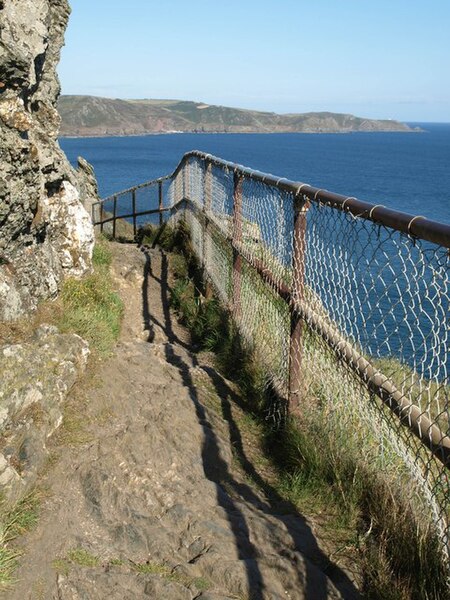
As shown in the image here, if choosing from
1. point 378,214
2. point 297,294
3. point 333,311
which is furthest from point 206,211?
point 378,214

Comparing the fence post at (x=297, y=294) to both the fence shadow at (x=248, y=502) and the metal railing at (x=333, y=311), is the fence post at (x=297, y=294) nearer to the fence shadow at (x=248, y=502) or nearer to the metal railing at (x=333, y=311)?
the metal railing at (x=333, y=311)

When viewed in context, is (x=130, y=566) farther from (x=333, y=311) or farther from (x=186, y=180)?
(x=186, y=180)

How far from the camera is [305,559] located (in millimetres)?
3494

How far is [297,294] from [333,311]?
297 mm

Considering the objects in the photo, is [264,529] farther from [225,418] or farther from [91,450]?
[225,418]

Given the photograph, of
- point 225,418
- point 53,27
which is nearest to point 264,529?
point 225,418

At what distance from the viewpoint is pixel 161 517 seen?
3805 millimetres

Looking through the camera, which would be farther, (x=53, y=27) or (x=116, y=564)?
(x=53, y=27)

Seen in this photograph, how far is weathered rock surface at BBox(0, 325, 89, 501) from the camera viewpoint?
12.8ft

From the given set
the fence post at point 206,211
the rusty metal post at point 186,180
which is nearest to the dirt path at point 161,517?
the fence post at point 206,211

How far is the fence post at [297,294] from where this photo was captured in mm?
4852

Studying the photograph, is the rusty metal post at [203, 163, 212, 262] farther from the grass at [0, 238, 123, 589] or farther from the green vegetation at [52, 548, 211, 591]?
the green vegetation at [52, 548, 211, 591]

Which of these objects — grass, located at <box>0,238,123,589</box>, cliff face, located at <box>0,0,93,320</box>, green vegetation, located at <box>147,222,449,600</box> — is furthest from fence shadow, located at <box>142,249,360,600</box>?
cliff face, located at <box>0,0,93,320</box>

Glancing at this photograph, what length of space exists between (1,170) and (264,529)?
3703 mm
